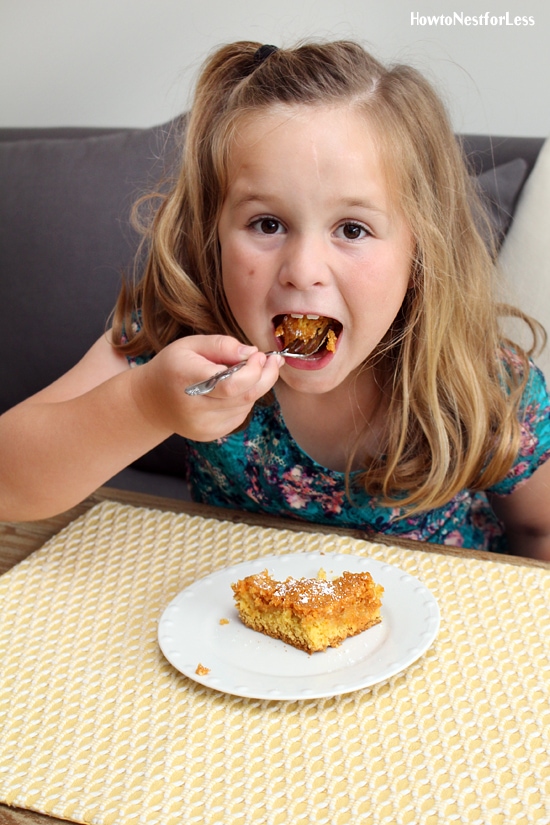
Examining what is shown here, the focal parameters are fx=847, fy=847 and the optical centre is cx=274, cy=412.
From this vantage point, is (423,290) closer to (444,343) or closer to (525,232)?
(444,343)

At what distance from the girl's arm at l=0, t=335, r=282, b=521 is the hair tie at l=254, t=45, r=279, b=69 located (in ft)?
1.35

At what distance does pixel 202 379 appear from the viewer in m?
0.83

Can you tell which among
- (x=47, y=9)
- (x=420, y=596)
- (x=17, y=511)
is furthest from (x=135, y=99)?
(x=420, y=596)

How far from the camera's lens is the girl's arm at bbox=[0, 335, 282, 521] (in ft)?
2.74

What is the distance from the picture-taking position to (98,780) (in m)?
0.60

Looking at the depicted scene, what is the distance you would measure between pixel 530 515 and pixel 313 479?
0.33 metres

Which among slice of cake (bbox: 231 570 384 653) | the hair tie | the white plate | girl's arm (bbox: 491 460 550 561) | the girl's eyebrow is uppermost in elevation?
the hair tie

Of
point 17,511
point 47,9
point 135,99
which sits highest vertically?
point 47,9

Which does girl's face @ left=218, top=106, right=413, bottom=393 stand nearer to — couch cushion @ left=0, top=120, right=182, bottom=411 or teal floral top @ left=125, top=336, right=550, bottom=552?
teal floral top @ left=125, top=336, right=550, bottom=552

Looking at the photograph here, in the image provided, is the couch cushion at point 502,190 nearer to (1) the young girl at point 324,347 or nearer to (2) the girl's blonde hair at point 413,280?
(1) the young girl at point 324,347

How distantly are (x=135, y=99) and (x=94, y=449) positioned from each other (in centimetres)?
155

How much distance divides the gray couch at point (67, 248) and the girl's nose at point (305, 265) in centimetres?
84

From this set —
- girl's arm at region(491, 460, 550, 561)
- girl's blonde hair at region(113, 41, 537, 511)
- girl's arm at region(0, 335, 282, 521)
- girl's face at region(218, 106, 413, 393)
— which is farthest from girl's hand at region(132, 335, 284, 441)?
girl's arm at region(491, 460, 550, 561)

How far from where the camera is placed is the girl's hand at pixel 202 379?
81cm
